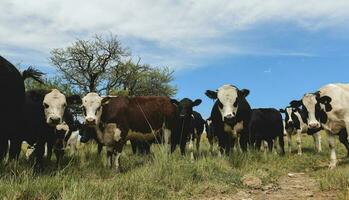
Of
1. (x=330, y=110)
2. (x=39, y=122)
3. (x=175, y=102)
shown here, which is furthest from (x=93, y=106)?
(x=330, y=110)

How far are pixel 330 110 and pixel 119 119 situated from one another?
18.9 ft

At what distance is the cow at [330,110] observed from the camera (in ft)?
40.7

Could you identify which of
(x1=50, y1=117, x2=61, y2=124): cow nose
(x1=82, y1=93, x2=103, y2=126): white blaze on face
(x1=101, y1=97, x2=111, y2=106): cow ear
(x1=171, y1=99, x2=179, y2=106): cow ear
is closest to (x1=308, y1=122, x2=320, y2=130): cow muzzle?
(x1=171, y1=99, x2=179, y2=106): cow ear

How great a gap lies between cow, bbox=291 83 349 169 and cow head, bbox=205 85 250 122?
186 centimetres

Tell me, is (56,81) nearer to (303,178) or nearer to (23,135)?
(23,135)

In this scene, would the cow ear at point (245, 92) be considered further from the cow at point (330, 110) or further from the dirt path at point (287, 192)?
the dirt path at point (287, 192)

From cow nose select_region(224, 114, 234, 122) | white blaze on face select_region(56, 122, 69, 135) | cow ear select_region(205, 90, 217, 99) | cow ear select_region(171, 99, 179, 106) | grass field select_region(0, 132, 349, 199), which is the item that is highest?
cow ear select_region(205, 90, 217, 99)

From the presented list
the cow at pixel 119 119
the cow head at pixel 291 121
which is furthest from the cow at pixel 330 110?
the cow head at pixel 291 121

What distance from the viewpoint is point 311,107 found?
42.0ft

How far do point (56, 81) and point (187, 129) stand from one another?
33190 mm

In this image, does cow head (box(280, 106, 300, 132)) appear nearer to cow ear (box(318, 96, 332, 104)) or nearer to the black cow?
the black cow

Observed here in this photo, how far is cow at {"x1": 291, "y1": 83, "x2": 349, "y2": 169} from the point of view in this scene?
12414 mm

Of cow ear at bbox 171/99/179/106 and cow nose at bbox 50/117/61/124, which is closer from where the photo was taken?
cow nose at bbox 50/117/61/124

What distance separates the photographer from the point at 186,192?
25.5ft
